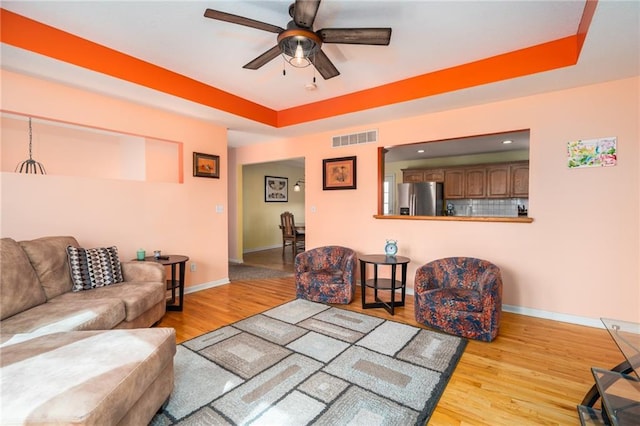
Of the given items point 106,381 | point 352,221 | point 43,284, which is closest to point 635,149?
point 352,221

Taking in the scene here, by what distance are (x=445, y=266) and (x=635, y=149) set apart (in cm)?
206

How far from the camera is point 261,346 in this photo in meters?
2.50

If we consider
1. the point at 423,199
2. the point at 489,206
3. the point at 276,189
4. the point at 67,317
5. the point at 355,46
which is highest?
the point at 355,46

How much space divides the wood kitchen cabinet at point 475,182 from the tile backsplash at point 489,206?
0.27 m

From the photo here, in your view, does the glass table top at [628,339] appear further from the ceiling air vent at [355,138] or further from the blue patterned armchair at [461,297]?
the ceiling air vent at [355,138]

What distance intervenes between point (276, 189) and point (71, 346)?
6949mm

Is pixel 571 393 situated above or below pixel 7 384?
below

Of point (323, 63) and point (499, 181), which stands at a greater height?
point (323, 63)

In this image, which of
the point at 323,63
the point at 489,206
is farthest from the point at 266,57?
the point at 489,206

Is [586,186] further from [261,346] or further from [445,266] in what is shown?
[261,346]

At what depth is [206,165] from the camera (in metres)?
4.26

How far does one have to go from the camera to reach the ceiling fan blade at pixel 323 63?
2268mm

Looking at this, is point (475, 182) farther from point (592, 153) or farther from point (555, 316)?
point (555, 316)

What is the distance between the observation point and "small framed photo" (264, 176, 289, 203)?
806 cm
